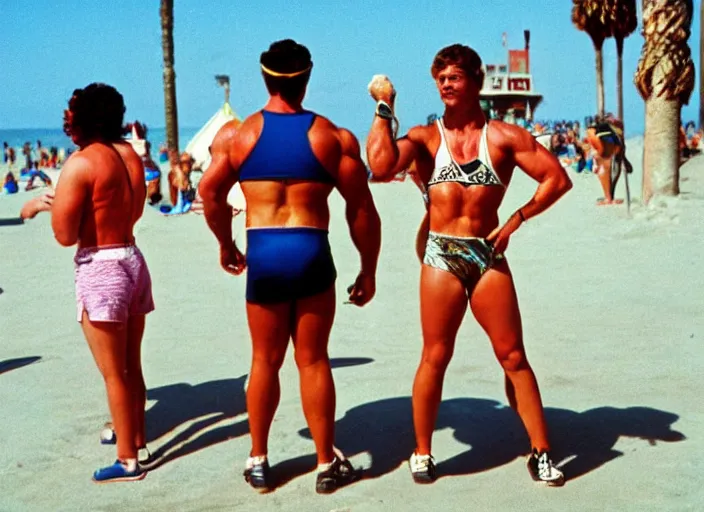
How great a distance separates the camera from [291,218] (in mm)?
3951

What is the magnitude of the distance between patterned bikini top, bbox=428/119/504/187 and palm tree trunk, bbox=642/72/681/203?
33.6 feet

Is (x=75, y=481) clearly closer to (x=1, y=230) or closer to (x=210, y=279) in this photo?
(x=210, y=279)

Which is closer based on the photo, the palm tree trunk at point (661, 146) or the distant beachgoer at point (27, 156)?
the palm tree trunk at point (661, 146)

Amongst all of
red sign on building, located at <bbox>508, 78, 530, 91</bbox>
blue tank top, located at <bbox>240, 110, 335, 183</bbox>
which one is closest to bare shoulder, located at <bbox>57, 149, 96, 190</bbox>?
blue tank top, located at <bbox>240, 110, 335, 183</bbox>

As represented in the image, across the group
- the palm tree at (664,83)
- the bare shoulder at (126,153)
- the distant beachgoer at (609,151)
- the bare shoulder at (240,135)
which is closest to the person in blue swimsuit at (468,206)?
the bare shoulder at (240,135)

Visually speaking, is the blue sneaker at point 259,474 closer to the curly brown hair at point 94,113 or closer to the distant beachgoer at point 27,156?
the curly brown hair at point 94,113

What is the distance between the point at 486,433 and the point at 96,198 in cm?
233

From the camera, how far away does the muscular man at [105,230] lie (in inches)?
166

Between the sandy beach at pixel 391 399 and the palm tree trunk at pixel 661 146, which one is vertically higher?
the palm tree trunk at pixel 661 146

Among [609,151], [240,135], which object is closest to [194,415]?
[240,135]

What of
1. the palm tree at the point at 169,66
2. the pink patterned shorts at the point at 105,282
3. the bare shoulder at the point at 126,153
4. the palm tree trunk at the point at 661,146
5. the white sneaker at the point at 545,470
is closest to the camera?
the white sneaker at the point at 545,470

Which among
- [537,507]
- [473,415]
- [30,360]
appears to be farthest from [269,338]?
[30,360]

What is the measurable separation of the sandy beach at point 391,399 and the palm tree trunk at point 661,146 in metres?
2.96

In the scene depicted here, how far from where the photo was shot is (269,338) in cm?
406
